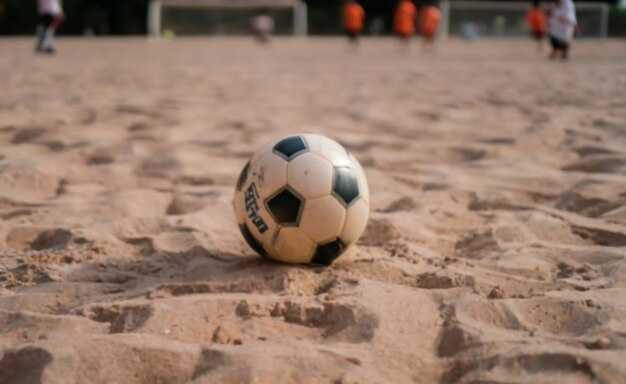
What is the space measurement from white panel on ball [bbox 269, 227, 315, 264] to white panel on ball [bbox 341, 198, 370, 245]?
0.15 m

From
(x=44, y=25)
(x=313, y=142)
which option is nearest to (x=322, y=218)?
(x=313, y=142)

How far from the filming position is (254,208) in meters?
2.75

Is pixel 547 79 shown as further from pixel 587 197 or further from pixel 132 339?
pixel 132 339

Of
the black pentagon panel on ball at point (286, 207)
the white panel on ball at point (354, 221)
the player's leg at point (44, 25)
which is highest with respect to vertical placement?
the player's leg at point (44, 25)

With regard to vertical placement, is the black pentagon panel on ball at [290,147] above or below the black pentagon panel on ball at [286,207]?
above

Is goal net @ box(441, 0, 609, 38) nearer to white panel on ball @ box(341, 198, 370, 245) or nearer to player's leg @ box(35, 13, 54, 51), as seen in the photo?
player's leg @ box(35, 13, 54, 51)

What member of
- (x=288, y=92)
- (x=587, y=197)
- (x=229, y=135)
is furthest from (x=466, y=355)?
(x=288, y=92)

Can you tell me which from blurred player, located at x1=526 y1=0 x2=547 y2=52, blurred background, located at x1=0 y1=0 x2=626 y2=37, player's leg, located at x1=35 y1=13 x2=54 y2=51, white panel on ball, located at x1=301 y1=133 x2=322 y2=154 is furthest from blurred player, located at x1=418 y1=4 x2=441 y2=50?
white panel on ball, located at x1=301 y1=133 x2=322 y2=154

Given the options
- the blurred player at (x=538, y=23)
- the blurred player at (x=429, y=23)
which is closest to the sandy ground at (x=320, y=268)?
the blurred player at (x=538, y=23)

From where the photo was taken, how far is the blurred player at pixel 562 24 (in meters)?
14.8

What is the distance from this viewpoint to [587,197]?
3723 millimetres

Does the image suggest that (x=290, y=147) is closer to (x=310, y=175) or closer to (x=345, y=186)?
(x=310, y=175)

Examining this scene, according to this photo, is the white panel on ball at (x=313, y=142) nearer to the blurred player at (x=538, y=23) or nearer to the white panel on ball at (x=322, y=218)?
the white panel on ball at (x=322, y=218)

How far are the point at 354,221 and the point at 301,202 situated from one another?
235 mm
